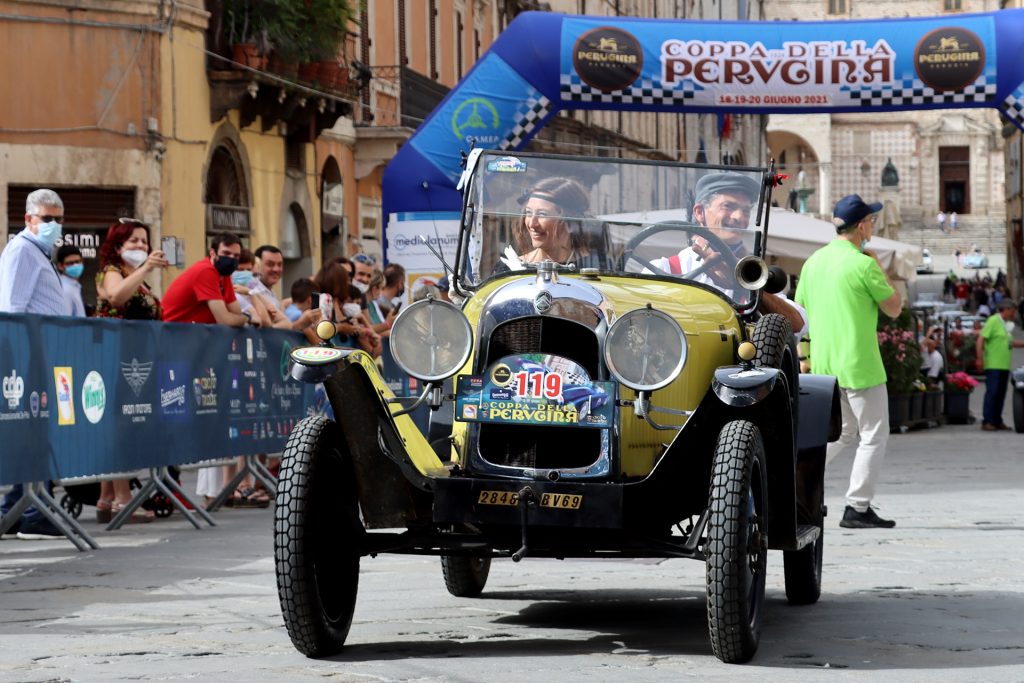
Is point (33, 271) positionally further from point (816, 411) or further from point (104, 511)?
point (816, 411)

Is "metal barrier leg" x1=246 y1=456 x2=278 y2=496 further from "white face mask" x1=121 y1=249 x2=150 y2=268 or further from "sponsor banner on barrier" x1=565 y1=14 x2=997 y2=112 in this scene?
"sponsor banner on barrier" x1=565 y1=14 x2=997 y2=112

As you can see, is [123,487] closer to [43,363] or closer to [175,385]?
[175,385]

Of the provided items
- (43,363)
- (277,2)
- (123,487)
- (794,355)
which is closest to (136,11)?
(277,2)

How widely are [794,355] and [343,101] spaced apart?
2113cm

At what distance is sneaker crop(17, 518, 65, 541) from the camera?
11320mm

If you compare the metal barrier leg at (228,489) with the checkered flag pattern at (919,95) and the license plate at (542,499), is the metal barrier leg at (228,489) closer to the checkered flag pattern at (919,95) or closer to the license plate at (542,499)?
the license plate at (542,499)

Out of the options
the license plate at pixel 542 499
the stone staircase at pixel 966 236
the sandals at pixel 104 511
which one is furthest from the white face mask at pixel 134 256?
the stone staircase at pixel 966 236

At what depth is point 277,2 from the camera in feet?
81.6

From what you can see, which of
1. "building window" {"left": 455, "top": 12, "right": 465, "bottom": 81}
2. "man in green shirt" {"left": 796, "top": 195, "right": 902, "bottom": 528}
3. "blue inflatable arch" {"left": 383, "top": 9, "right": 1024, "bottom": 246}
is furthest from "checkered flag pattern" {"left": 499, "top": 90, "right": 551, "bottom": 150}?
"building window" {"left": 455, "top": 12, "right": 465, "bottom": 81}

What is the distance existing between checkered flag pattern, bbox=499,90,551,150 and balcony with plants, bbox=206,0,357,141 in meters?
6.06

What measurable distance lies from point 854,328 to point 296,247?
18792 millimetres

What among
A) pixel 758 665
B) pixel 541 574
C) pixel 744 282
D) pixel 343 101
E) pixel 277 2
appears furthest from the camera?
pixel 343 101

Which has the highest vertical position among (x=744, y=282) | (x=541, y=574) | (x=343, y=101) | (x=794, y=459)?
(x=343, y=101)

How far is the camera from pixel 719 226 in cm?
793
